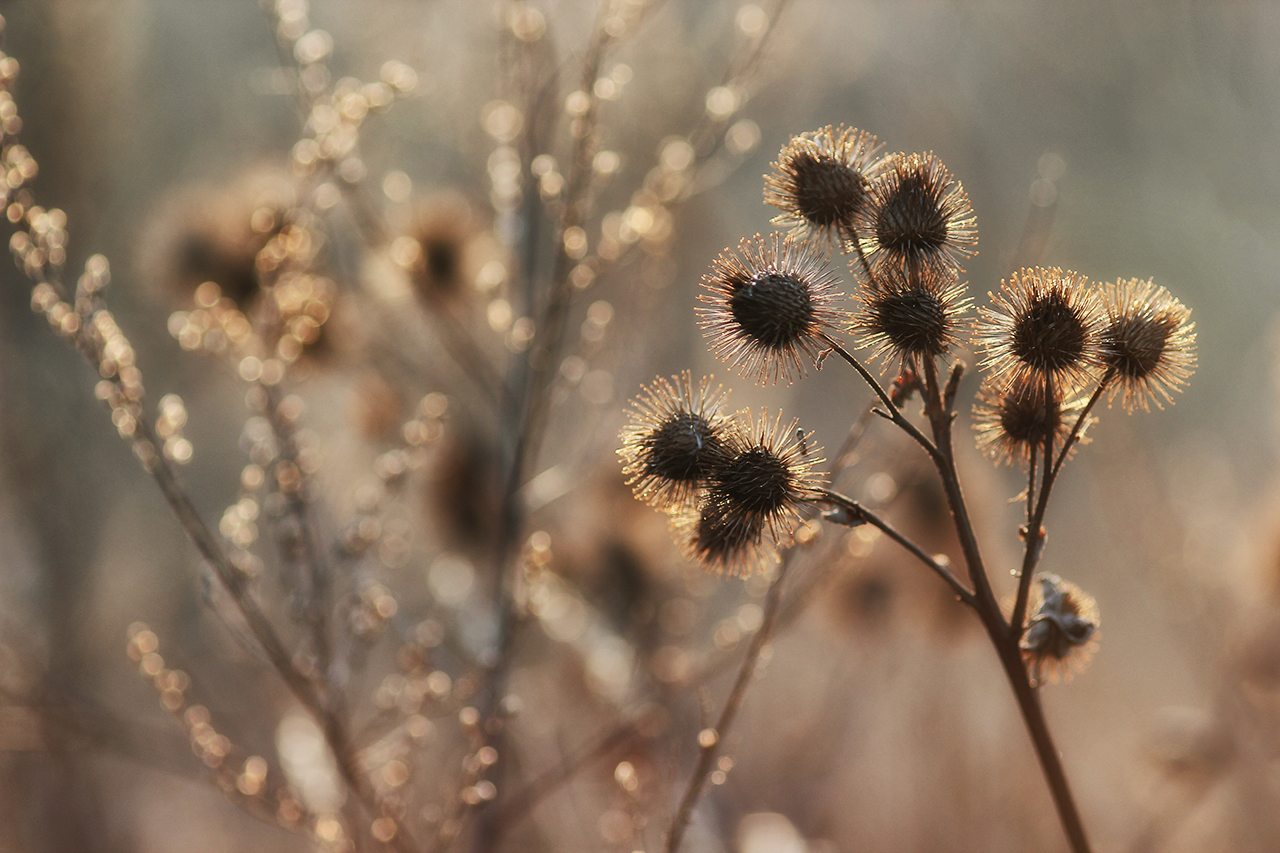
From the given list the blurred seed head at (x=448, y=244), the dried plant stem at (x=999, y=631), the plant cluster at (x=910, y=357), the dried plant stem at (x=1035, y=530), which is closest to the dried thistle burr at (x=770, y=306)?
the plant cluster at (x=910, y=357)

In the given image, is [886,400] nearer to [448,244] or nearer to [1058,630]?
[1058,630]

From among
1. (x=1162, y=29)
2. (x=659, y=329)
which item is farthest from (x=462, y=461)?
(x=1162, y=29)

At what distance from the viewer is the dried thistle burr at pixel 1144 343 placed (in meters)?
1.05

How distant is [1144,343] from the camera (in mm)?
1048

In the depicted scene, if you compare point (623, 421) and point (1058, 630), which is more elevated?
point (623, 421)

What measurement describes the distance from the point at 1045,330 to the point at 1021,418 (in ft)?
0.54

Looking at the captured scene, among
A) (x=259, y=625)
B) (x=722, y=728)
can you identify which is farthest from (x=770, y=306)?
(x=259, y=625)

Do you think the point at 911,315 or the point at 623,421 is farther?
the point at 623,421

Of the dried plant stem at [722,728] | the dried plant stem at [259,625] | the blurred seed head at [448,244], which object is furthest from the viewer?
the blurred seed head at [448,244]

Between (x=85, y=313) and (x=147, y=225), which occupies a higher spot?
(x=147, y=225)

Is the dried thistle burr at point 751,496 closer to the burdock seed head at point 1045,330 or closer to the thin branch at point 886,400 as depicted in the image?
the thin branch at point 886,400

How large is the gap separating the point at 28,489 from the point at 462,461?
7.57 ft

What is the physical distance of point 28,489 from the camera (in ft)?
13.0

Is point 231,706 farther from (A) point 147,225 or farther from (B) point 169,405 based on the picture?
(B) point 169,405
